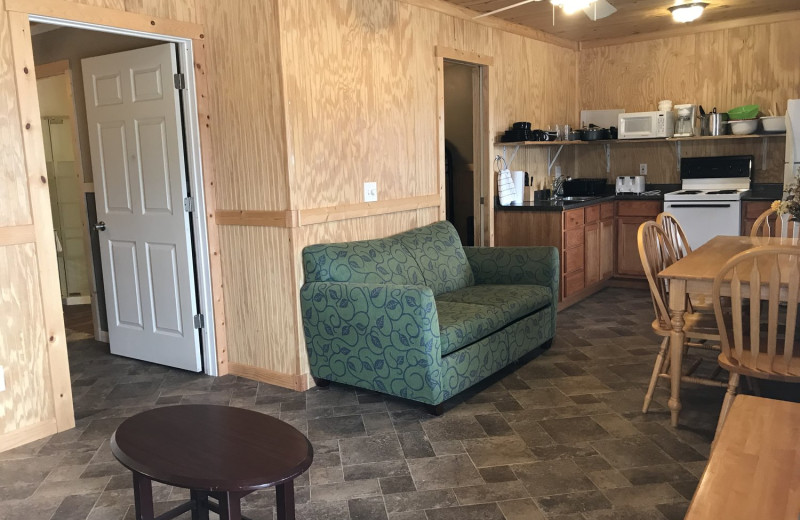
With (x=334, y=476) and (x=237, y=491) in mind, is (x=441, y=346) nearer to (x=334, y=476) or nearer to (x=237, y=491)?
(x=334, y=476)

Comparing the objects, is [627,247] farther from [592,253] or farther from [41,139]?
[41,139]

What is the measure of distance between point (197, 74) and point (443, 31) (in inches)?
74.5

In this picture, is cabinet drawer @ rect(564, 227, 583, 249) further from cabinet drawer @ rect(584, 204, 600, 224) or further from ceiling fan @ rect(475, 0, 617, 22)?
ceiling fan @ rect(475, 0, 617, 22)

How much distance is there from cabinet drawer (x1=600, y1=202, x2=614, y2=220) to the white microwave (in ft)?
2.23

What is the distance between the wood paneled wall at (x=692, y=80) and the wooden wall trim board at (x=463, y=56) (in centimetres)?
193

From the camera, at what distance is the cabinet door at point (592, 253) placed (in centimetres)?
569

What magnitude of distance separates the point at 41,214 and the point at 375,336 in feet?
5.65

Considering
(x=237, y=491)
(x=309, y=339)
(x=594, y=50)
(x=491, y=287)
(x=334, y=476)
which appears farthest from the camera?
(x=594, y=50)

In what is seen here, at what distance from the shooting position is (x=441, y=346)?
318cm

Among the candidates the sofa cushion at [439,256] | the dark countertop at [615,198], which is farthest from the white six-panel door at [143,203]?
the dark countertop at [615,198]

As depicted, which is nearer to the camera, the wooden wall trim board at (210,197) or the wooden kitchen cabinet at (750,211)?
the wooden wall trim board at (210,197)

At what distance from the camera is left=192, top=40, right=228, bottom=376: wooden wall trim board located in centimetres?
373

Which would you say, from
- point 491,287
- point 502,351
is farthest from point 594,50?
point 502,351

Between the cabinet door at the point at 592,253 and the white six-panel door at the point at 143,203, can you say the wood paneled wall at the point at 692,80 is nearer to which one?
the cabinet door at the point at 592,253
